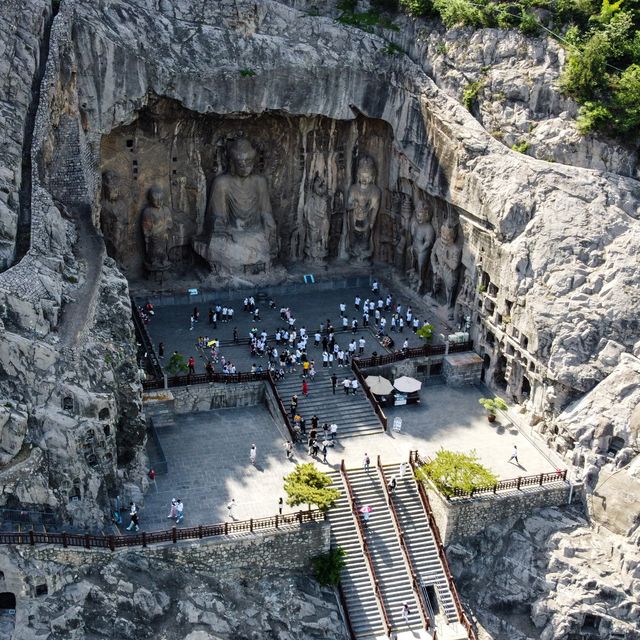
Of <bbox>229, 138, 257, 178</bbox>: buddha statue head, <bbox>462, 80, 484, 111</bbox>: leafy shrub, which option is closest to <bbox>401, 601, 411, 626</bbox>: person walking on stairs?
<bbox>462, 80, 484, 111</bbox>: leafy shrub

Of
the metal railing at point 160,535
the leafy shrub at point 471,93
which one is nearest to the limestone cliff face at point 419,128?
the leafy shrub at point 471,93

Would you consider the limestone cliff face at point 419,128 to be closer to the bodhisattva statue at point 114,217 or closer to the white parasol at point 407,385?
the bodhisattva statue at point 114,217

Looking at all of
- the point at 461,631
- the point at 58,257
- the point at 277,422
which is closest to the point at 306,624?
the point at 461,631

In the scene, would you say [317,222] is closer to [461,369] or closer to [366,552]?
[461,369]

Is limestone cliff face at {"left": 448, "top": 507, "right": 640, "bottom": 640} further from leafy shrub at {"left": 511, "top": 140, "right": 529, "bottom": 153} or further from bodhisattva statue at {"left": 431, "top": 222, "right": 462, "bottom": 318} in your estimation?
leafy shrub at {"left": 511, "top": 140, "right": 529, "bottom": 153}

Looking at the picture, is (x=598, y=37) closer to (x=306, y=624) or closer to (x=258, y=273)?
(x=258, y=273)
